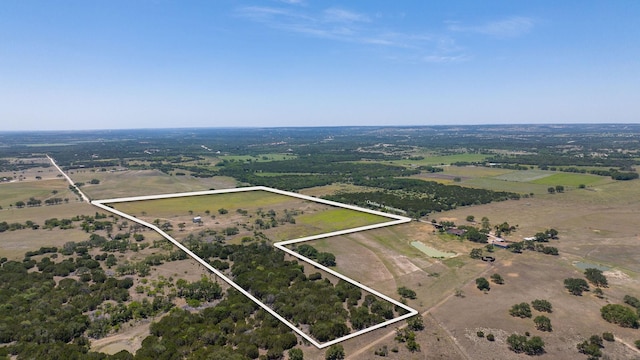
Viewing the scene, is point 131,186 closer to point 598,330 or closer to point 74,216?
point 74,216

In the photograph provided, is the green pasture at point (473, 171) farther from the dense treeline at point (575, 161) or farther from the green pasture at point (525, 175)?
the dense treeline at point (575, 161)

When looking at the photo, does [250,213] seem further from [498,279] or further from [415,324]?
[415,324]

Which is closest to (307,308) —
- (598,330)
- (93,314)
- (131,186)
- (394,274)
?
(394,274)

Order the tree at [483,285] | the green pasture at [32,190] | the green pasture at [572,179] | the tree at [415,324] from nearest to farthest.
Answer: the tree at [415,324]
the tree at [483,285]
the green pasture at [32,190]
the green pasture at [572,179]

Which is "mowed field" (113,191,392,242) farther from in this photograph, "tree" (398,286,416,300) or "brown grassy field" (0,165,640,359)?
"tree" (398,286,416,300)

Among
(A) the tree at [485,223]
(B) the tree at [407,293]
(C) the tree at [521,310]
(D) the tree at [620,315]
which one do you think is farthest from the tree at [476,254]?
(D) the tree at [620,315]

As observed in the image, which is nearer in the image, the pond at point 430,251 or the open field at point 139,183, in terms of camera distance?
the pond at point 430,251
